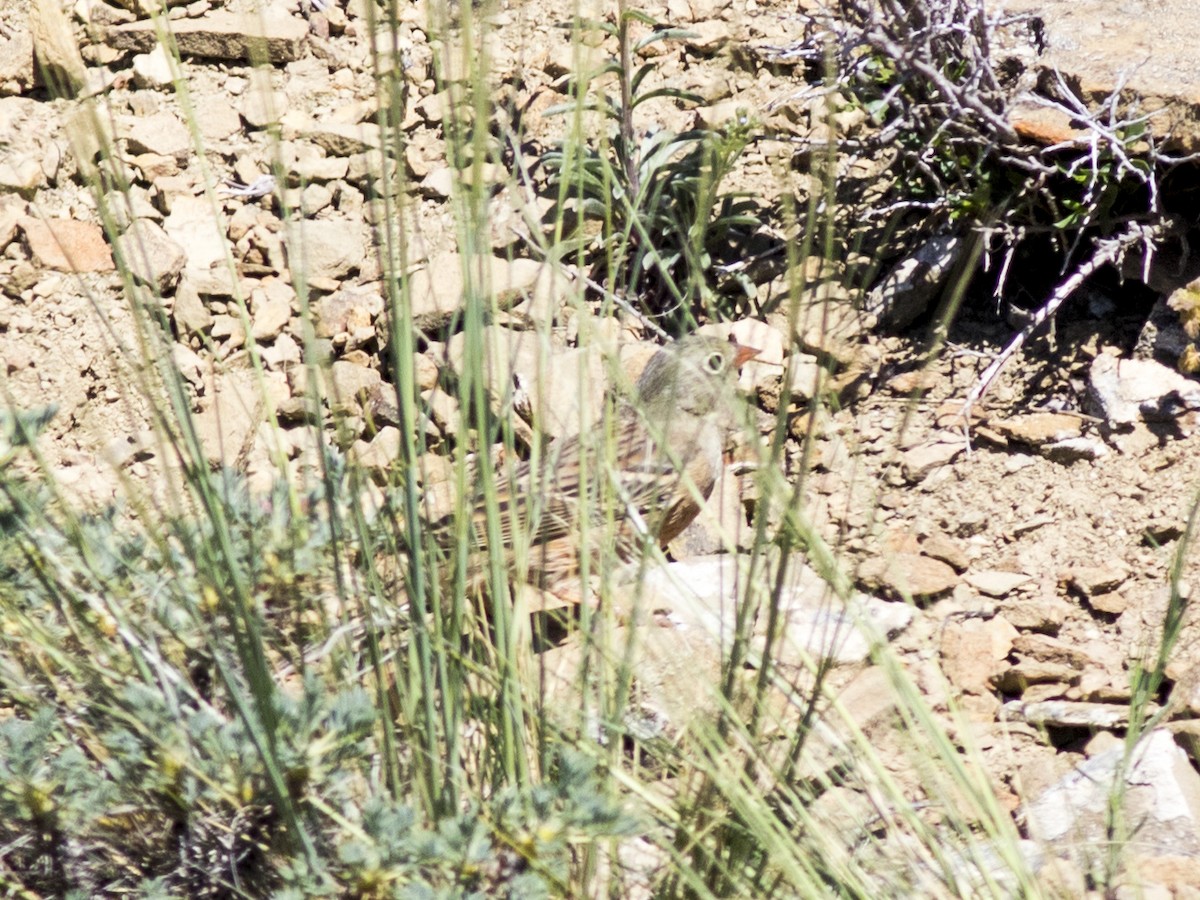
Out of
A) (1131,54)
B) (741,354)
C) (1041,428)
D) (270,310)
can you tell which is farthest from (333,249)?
(1131,54)

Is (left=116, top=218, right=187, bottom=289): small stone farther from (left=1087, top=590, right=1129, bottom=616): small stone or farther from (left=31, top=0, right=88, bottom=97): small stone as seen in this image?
(left=1087, top=590, right=1129, bottom=616): small stone

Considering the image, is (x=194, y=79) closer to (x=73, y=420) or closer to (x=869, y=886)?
(x=73, y=420)

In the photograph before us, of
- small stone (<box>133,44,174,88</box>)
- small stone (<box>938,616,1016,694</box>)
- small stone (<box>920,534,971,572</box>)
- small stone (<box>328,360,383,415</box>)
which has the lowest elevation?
small stone (<box>938,616,1016,694</box>)

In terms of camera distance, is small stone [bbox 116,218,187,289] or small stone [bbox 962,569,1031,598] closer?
small stone [bbox 962,569,1031,598]

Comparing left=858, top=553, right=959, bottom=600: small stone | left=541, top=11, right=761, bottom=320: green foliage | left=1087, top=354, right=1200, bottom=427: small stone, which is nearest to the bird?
left=541, top=11, right=761, bottom=320: green foliage

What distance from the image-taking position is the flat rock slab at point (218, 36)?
616 centimetres

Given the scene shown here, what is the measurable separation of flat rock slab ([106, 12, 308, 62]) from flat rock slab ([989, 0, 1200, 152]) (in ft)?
9.89

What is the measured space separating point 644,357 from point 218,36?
2489 mm

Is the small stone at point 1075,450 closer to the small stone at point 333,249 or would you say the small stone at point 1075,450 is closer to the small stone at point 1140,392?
the small stone at point 1140,392

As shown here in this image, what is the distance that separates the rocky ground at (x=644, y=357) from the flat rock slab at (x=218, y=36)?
0.01 m

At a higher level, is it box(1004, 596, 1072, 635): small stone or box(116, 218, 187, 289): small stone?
box(116, 218, 187, 289): small stone

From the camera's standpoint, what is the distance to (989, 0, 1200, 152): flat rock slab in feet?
14.5

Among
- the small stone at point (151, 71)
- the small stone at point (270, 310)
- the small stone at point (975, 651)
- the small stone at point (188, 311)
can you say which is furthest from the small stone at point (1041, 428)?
the small stone at point (151, 71)

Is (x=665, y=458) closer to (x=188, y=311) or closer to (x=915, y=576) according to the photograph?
(x=915, y=576)
